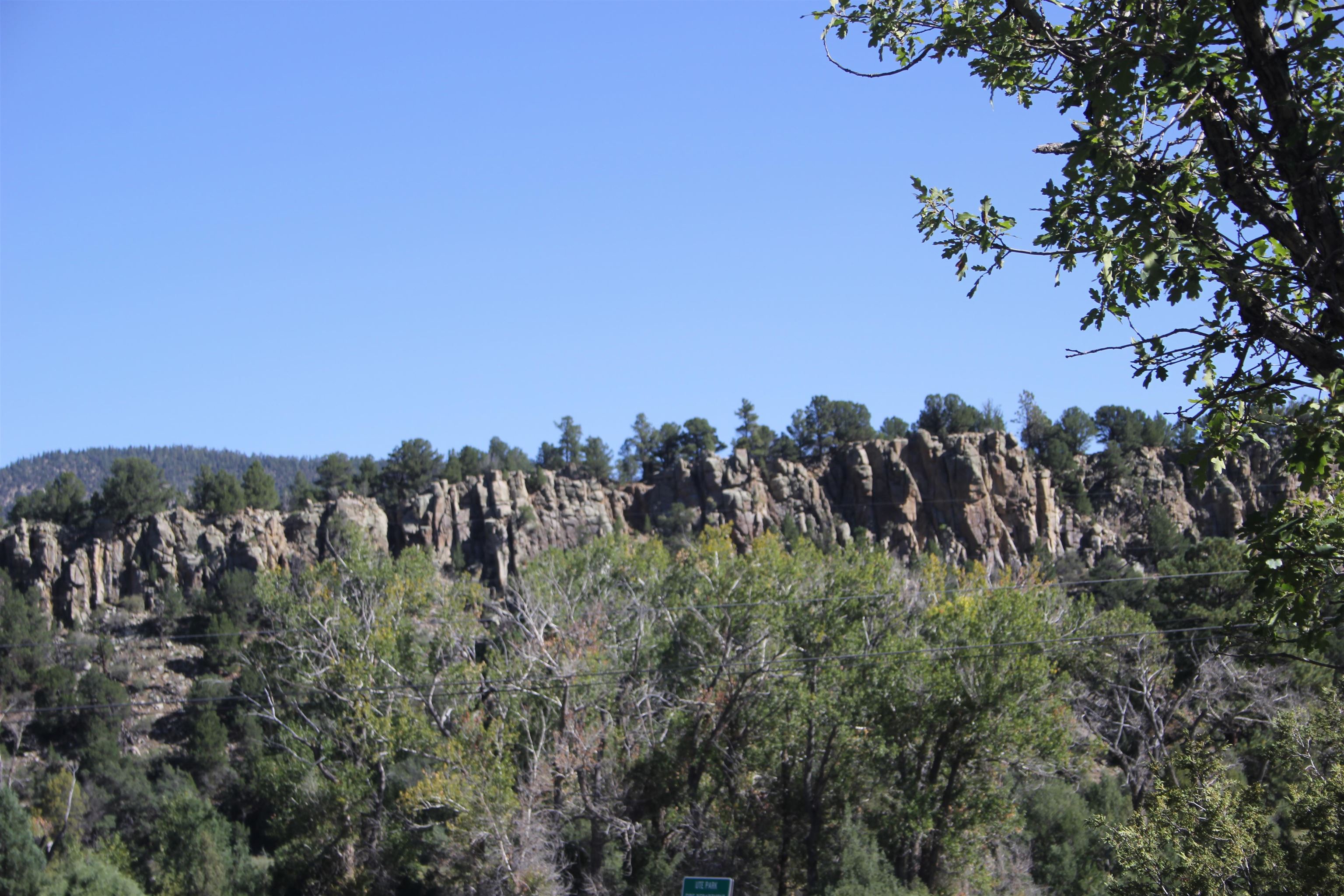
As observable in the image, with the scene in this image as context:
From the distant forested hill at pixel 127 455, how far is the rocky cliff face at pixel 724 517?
3516 inches

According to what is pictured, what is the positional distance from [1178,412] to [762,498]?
262ft

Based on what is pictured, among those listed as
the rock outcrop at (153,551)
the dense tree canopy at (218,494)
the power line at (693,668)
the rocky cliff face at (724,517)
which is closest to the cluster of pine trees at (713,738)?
the power line at (693,668)

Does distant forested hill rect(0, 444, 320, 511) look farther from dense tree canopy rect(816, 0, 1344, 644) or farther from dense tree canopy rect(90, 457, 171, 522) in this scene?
dense tree canopy rect(816, 0, 1344, 644)

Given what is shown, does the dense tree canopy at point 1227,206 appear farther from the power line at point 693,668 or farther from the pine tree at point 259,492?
the pine tree at point 259,492

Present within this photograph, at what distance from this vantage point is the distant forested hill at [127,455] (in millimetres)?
169125

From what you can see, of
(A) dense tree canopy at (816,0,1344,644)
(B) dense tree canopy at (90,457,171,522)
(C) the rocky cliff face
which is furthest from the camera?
(B) dense tree canopy at (90,457,171,522)

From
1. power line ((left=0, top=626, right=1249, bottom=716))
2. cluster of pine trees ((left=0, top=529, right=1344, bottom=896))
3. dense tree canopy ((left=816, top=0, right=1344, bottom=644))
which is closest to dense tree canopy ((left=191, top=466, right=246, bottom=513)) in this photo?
cluster of pine trees ((left=0, top=529, right=1344, bottom=896))

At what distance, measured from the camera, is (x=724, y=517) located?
3238 inches

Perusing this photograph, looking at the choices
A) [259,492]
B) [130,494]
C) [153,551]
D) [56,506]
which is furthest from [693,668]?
[56,506]

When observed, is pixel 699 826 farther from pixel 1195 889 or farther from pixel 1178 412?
pixel 1178 412

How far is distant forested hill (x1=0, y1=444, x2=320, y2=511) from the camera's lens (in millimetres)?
169125

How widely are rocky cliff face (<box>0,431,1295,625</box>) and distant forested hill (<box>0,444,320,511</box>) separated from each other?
89310 millimetres

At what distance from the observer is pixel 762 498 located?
8512cm

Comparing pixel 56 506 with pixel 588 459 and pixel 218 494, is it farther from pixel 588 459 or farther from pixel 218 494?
pixel 588 459
